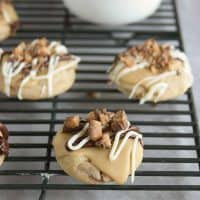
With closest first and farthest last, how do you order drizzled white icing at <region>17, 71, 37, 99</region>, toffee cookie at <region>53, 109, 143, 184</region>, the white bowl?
toffee cookie at <region>53, 109, 143, 184</region> < drizzled white icing at <region>17, 71, 37, 99</region> < the white bowl

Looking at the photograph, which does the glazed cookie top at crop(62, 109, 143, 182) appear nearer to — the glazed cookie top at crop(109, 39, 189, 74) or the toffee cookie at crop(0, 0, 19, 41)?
the glazed cookie top at crop(109, 39, 189, 74)

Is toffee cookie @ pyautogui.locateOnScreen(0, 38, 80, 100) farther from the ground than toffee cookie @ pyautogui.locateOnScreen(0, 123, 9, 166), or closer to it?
farther from the ground

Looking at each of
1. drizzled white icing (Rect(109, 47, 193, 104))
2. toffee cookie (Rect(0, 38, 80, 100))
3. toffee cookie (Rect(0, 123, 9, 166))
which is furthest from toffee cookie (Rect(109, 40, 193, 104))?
toffee cookie (Rect(0, 123, 9, 166))

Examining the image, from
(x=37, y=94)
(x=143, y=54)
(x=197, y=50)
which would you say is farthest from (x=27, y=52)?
(x=197, y=50)

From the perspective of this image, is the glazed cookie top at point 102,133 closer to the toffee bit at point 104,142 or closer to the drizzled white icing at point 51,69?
the toffee bit at point 104,142

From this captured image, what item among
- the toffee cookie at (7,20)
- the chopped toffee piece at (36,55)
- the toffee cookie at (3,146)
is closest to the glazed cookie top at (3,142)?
the toffee cookie at (3,146)

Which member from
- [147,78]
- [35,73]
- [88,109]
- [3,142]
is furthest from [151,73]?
[3,142]

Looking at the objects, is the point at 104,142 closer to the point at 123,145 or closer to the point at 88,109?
the point at 123,145
